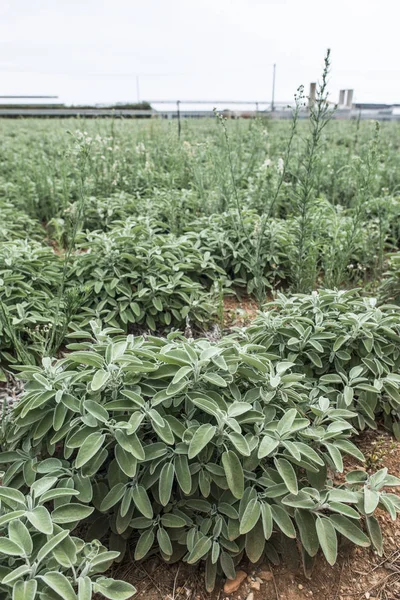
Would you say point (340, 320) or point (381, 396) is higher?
point (340, 320)

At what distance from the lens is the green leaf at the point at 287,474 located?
1360 mm

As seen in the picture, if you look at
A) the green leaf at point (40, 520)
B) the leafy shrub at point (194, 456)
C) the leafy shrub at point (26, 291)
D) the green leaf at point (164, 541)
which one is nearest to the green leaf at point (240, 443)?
the leafy shrub at point (194, 456)

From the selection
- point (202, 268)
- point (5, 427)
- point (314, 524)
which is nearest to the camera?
point (314, 524)

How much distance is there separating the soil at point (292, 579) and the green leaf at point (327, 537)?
0.60 feet

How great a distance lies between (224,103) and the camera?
12266mm

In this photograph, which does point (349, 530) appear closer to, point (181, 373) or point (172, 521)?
point (172, 521)

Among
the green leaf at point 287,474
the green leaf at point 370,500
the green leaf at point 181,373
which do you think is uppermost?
the green leaf at point 181,373

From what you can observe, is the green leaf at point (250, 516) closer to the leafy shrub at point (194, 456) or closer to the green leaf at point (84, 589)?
the leafy shrub at point (194, 456)

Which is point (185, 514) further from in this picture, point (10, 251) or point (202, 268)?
point (10, 251)

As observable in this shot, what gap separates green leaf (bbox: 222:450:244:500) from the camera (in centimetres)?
137

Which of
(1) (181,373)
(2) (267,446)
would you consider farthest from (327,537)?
(1) (181,373)

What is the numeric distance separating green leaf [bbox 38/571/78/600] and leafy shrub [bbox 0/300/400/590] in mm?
202

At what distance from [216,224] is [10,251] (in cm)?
159

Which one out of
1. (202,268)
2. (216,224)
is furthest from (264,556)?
(216,224)
